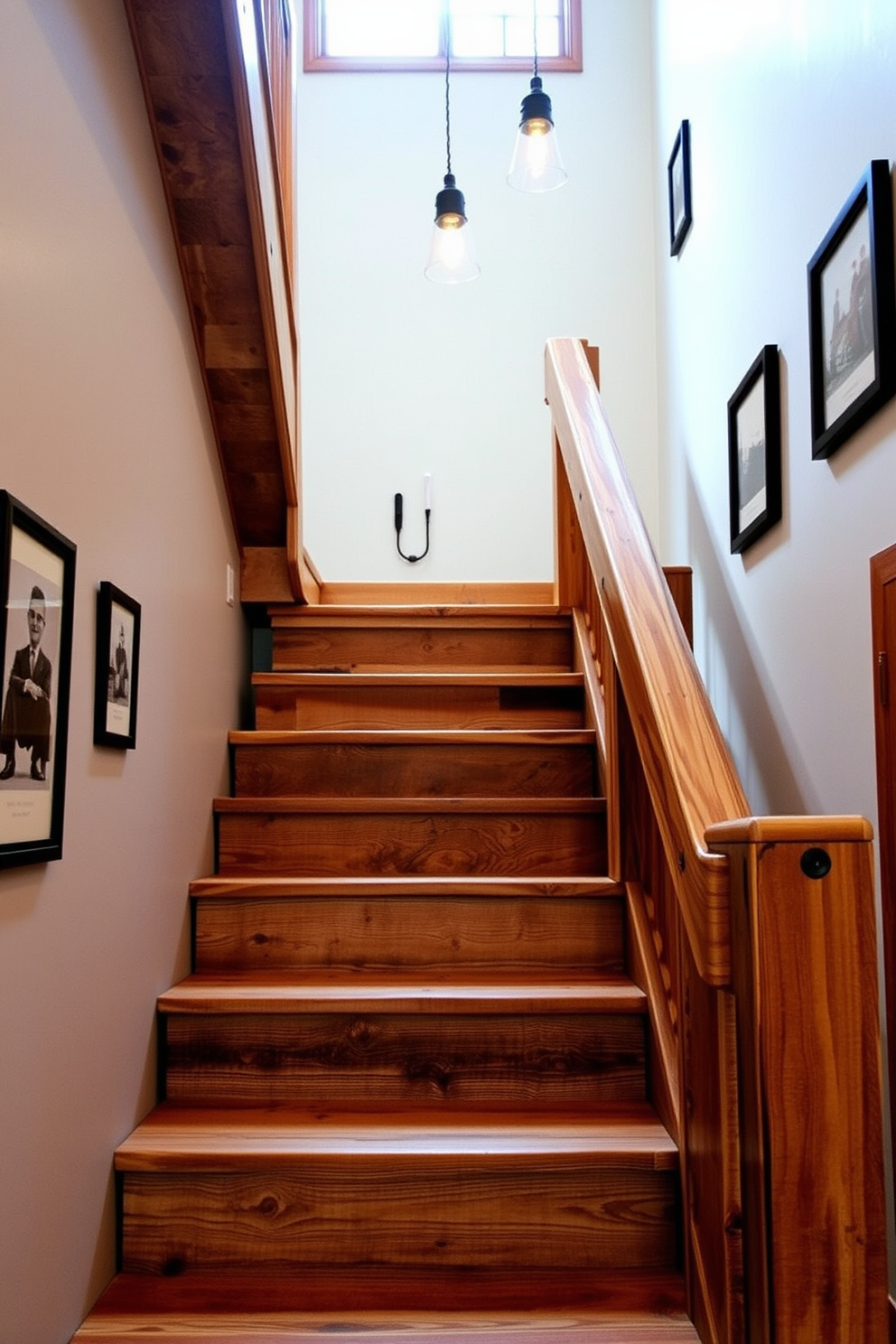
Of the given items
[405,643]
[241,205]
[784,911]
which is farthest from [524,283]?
[784,911]

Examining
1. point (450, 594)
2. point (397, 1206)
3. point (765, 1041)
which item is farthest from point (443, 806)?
point (450, 594)

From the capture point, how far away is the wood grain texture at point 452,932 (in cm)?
221

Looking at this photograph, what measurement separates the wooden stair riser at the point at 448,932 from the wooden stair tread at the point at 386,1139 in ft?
1.18

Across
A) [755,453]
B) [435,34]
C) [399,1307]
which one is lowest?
[399,1307]

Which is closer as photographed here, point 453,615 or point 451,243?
point 453,615

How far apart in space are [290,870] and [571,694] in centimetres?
91

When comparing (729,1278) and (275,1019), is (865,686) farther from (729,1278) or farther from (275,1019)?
(275,1019)

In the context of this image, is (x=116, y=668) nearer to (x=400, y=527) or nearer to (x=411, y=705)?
(x=411, y=705)

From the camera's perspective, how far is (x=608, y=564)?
1.83 m

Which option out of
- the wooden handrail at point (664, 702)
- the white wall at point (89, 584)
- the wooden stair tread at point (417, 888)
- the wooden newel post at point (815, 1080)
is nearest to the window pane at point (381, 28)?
the white wall at point (89, 584)

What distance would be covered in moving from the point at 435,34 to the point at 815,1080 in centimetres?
498

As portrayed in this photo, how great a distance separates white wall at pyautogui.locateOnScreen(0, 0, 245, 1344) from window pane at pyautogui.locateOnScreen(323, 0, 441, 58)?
3.18 meters

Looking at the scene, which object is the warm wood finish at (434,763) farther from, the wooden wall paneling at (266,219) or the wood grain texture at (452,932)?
the wooden wall paneling at (266,219)

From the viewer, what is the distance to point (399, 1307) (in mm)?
1568
